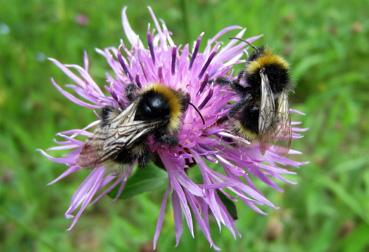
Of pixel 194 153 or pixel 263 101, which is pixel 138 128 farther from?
pixel 263 101

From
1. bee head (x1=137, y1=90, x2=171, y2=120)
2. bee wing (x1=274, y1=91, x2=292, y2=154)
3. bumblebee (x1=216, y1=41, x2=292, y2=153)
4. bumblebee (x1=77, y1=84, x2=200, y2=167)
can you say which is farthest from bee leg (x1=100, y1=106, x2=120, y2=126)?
bee wing (x1=274, y1=91, x2=292, y2=154)

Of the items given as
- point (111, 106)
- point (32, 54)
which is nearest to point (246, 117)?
point (111, 106)

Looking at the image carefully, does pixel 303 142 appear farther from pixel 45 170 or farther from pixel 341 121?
pixel 45 170

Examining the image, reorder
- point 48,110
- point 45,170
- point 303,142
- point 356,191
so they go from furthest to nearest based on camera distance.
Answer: point 48,110 < point 303,142 < point 45,170 < point 356,191

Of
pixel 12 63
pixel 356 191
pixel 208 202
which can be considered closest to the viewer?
pixel 208 202

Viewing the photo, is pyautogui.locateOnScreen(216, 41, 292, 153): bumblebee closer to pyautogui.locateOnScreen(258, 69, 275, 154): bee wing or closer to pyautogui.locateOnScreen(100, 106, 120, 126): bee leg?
pyautogui.locateOnScreen(258, 69, 275, 154): bee wing

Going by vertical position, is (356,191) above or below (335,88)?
below

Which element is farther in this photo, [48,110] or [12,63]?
[12,63]
